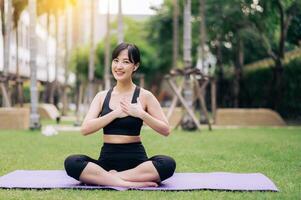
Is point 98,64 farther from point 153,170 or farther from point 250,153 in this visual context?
point 153,170

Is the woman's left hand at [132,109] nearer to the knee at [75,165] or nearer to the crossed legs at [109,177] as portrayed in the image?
the crossed legs at [109,177]

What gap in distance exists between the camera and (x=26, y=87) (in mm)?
43812

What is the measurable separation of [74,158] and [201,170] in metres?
2.41

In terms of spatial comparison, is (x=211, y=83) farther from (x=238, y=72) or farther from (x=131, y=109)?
(x=131, y=109)

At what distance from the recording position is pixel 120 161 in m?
6.58

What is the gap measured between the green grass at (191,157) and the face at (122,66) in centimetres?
127

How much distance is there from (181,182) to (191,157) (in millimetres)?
3405

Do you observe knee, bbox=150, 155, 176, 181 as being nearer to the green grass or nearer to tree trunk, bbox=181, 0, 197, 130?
the green grass

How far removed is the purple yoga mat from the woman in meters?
0.15

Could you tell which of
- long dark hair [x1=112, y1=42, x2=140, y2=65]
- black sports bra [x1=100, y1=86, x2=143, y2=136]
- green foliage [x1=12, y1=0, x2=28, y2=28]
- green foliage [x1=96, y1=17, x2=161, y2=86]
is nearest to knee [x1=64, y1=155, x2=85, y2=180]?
black sports bra [x1=100, y1=86, x2=143, y2=136]

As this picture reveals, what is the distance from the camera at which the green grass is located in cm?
607

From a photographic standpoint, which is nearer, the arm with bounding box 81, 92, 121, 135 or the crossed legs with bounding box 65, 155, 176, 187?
the arm with bounding box 81, 92, 121, 135

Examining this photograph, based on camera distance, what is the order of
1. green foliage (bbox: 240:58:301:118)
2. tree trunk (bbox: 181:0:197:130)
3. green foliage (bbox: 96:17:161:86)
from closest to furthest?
tree trunk (bbox: 181:0:197:130), green foliage (bbox: 240:58:301:118), green foliage (bbox: 96:17:161:86)

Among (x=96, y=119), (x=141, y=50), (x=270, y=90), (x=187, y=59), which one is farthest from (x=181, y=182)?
(x=141, y=50)
